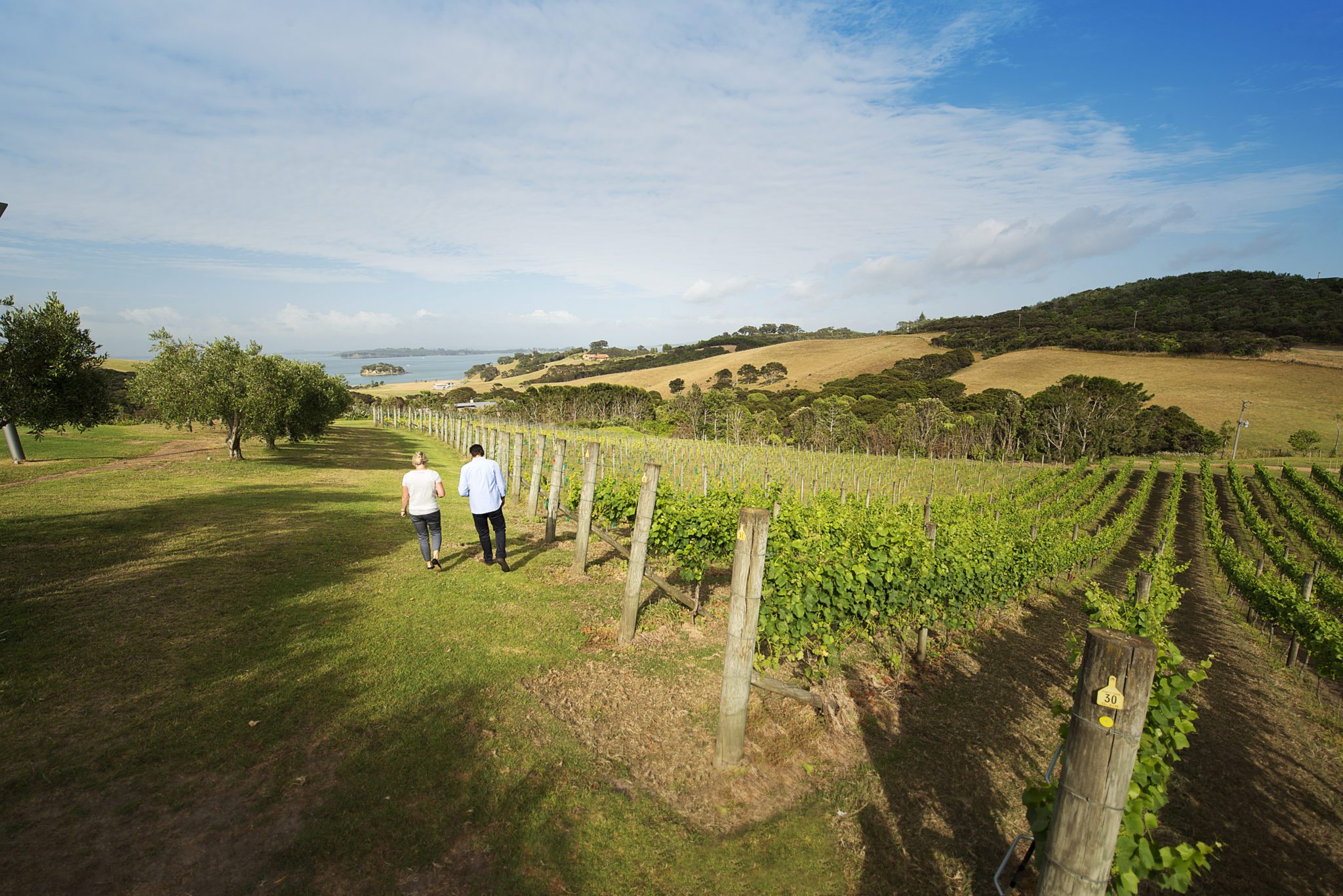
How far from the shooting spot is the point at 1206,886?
441 cm

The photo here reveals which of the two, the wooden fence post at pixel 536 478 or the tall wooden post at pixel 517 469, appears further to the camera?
the tall wooden post at pixel 517 469

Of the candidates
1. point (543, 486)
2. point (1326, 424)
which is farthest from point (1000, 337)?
point (543, 486)

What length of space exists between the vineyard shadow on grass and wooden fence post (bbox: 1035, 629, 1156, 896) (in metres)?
0.77

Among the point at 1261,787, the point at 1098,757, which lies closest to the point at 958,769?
the point at 1098,757

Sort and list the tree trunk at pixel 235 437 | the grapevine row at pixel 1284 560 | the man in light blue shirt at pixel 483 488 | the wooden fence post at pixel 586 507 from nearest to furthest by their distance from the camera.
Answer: the man in light blue shirt at pixel 483 488
the wooden fence post at pixel 586 507
the grapevine row at pixel 1284 560
the tree trunk at pixel 235 437

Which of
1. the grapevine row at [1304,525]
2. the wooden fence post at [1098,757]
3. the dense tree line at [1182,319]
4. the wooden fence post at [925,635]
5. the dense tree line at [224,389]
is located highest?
the dense tree line at [1182,319]

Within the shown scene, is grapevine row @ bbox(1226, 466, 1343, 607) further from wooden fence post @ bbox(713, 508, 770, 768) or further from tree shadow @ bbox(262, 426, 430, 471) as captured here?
tree shadow @ bbox(262, 426, 430, 471)

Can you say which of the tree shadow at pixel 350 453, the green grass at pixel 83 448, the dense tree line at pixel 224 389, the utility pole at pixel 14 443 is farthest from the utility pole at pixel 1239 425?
the utility pole at pixel 14 443

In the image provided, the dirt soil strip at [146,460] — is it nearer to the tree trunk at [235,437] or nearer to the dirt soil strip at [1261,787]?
the tree trunk at [235,437]

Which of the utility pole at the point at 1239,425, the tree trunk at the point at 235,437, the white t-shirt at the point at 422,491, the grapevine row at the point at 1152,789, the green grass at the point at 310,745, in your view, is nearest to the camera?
the grapevine row at the point at 1152,789

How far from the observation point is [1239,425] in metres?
47.1

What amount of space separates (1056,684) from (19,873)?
10493 millimetres

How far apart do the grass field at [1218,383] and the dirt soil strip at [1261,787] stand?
184ft

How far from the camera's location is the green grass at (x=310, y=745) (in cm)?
356
